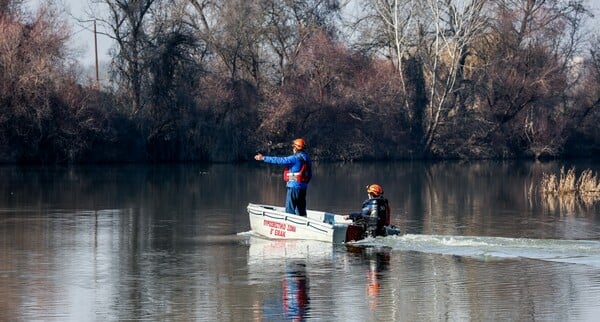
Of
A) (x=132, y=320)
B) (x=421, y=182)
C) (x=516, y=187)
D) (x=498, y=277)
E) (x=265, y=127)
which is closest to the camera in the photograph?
(x=132, y=320)

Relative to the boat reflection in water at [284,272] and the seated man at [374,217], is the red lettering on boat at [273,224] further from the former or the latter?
the seated man at [374,217]

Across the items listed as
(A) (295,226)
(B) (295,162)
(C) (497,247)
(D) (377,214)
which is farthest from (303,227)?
(C) (497,247)

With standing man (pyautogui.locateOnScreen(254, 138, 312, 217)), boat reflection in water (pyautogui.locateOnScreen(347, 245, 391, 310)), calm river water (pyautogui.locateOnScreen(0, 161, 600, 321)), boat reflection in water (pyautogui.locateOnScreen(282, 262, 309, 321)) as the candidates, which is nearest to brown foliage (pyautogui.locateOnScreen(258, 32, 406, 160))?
calm river water (pyautogui.locateOnScreen(0, 161, 600, 321))

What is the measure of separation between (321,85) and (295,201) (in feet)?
151

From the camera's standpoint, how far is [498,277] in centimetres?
1809

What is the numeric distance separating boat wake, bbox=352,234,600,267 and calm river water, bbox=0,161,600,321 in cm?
4

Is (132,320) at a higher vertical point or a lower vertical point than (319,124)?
lower

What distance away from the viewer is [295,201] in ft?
81.3

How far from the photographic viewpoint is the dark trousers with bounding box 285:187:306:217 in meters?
24.8

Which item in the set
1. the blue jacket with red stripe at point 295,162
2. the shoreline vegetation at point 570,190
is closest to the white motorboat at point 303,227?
the blue jacket with red stripe at point 295,162

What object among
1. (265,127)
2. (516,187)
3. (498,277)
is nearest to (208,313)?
(498,277)

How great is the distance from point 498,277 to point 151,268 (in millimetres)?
5853

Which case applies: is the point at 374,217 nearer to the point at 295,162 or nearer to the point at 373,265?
the point at 295,162

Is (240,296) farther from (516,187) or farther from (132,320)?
(516,187)
